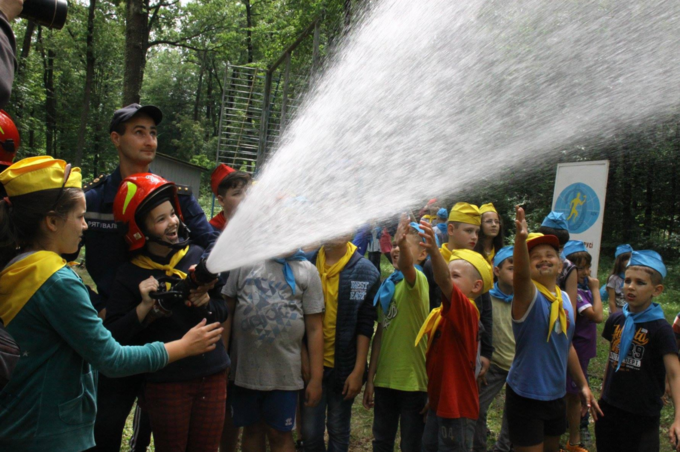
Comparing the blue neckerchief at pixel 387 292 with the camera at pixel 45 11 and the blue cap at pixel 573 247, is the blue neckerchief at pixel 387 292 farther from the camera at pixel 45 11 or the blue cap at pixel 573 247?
the camera at pixel 45 11

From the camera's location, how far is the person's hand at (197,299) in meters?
2.63

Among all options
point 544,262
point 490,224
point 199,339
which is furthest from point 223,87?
point 199,339

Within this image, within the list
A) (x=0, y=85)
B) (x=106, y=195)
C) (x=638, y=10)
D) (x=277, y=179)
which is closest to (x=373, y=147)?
(x=277, y=179)

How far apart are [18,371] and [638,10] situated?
5981 millimetres

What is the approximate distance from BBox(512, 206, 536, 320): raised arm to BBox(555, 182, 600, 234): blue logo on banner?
2618 millimetres

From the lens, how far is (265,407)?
11.4ft

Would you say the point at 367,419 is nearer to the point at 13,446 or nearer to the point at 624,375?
the point at 624,375

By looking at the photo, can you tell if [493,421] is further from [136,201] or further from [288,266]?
→ [136,201]

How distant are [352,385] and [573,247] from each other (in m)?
3.29

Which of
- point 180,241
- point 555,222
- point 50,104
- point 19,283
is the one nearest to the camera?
point 19,283

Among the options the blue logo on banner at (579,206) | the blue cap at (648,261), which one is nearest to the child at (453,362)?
the blue cap at (648,261)

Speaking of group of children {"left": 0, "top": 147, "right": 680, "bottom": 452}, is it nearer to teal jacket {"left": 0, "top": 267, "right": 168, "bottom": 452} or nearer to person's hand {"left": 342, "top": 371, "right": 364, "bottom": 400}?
person's hand {"left": 342, "top": 371, "right": 364, "bottom": 400}

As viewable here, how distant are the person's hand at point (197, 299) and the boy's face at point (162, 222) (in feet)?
1.33

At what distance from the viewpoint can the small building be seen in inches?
635
